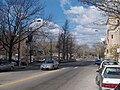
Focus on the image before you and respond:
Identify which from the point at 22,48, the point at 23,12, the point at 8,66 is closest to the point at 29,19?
the point at 23,12

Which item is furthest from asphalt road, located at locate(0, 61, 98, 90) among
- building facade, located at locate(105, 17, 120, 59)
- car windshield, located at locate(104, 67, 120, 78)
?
building facade, located at locate(105, 17, 120, 59)

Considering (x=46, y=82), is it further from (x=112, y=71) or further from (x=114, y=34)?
(x=114, y=34)

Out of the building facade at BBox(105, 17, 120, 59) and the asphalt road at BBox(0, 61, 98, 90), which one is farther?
the building facade at BBox(105, 17, 120, 59)

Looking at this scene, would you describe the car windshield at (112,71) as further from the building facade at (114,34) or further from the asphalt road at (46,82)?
the building facade at (114,34)

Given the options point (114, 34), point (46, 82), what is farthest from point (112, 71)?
point (114, 34)

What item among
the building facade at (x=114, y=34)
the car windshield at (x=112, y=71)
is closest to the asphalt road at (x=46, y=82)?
the car windshield at (x=112, y=71)

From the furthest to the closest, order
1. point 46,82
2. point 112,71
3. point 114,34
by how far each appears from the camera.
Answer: point 114,34 < point 46,82 < point 112,71

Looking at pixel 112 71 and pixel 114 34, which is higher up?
pixel 114 34

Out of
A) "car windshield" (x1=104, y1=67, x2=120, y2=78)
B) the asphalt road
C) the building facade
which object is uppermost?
the building facade

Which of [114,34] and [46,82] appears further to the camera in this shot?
[114,34]

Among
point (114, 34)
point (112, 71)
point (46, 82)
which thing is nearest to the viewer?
point (112, 71)

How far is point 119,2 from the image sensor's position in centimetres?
1955

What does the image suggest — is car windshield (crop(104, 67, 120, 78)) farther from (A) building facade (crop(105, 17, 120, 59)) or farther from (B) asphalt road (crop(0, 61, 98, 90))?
(A) building facade (crop(105, 17, 120, 59))

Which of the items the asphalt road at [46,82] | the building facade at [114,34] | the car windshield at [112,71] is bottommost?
the asphalt road at [46,82]
